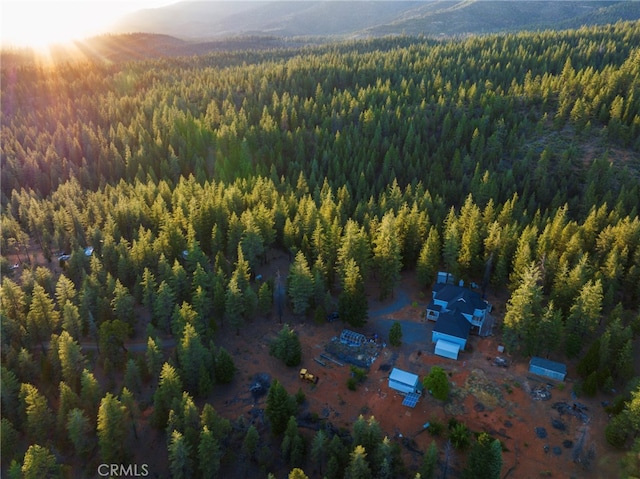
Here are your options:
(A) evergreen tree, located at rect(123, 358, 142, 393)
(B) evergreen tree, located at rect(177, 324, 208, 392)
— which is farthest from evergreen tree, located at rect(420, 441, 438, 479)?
(A) evergreen tree, located at rect(123, 358, 142, 393)

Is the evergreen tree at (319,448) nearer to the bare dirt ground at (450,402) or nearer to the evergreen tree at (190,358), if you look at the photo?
the bare dirt ground at (450,402)

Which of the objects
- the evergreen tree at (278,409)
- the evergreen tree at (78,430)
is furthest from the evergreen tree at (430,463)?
the evergreen tree at (78,430)

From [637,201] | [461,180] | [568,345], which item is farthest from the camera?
[461,180]

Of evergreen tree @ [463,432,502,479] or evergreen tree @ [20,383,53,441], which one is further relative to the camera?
evergreen tree @ [20,383,53,441]

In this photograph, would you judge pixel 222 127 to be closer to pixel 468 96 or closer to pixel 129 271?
pixel 129 271

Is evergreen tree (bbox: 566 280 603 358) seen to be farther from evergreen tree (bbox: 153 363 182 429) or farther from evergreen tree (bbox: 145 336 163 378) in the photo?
evergreen tree (bbox: 145 336 163 378)

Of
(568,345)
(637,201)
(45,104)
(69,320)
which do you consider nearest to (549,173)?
(637,201)
